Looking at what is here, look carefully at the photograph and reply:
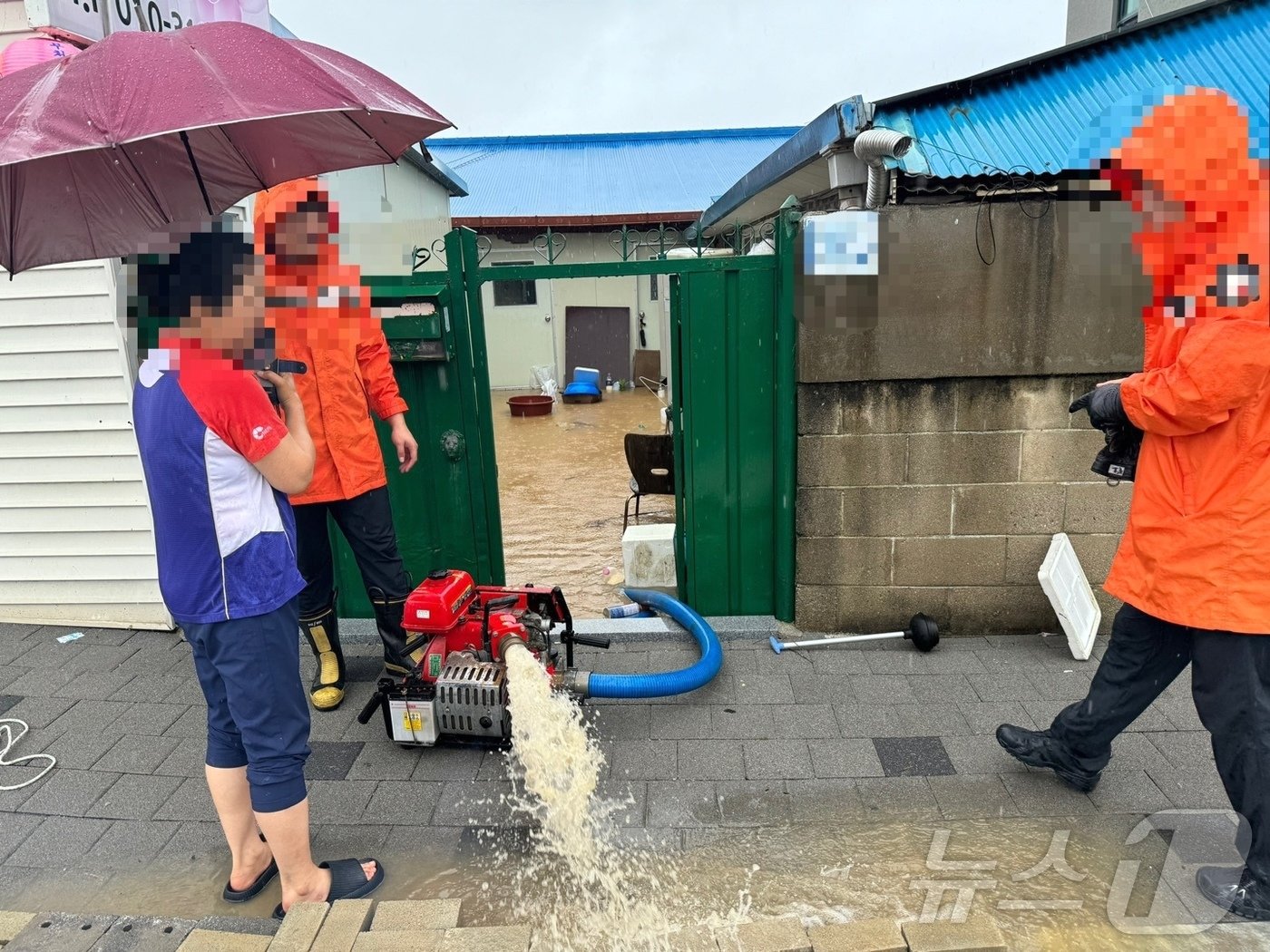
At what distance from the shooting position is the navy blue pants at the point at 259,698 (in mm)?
2166

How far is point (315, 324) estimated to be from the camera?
3012mm

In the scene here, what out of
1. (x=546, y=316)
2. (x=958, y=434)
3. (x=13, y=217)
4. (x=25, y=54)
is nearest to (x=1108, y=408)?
(x=958, y=434)

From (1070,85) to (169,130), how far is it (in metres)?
4.79

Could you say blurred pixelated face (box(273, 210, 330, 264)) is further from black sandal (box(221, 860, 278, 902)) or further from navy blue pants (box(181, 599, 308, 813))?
black sandal (box(221, 860, 278, 902))

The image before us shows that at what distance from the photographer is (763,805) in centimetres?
288

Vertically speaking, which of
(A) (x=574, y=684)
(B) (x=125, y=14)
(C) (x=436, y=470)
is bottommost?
(A) (x=574, y=684)

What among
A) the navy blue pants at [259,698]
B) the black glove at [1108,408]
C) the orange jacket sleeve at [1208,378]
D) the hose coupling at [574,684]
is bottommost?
the hose coupling at [574,684]

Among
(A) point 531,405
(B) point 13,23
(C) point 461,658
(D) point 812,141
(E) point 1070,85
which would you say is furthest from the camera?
(A) point 531,405

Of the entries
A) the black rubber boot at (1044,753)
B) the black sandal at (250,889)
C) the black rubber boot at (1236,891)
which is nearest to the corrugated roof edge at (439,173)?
the black sandal at (250,889)

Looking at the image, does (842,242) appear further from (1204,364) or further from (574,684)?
(574,684)

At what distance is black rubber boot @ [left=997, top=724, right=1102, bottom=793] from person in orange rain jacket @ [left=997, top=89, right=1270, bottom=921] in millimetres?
457

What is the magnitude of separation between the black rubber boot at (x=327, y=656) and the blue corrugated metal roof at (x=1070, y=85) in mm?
3721

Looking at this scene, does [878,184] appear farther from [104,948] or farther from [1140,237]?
[104,948]

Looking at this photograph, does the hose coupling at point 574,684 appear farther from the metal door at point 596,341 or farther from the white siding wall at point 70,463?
the metal door at point 596,341
